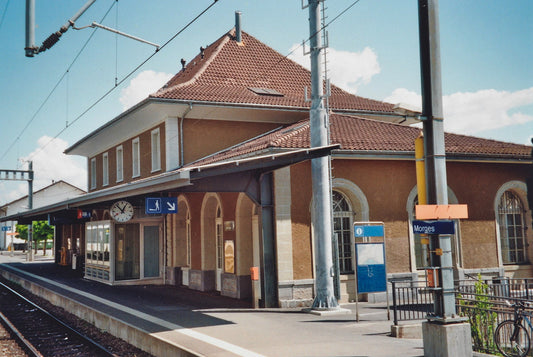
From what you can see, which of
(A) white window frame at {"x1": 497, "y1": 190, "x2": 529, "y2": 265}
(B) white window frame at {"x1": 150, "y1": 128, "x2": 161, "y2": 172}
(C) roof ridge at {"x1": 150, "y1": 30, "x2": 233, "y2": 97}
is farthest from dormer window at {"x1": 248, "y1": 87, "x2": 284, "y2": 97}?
(A) white window frame at {"x1": 497, "y1": 190, "x2": 529, "y2": 265}

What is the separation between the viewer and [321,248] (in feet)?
41.1

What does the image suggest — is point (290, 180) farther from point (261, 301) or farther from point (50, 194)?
point (50, 194)

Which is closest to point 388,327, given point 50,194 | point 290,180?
point 290,180

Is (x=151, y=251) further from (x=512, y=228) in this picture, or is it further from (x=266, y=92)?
(x=512, y=228)

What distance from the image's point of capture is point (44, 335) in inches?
506

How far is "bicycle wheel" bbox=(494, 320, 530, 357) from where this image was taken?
8359 mm

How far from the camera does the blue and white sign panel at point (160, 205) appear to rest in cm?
1516

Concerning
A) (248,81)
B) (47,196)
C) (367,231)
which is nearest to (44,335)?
(367,231)

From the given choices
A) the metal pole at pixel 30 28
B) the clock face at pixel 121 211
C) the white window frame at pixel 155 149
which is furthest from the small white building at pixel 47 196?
the metal pole at pixel 30 28

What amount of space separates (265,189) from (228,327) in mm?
4140

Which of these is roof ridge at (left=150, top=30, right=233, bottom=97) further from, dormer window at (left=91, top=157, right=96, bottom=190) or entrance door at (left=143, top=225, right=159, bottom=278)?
dormer window at (left=91, top=157, right=96, bottom=190)

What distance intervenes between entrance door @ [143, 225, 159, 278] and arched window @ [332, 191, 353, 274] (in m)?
8.96

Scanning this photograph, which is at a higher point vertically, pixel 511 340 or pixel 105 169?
pixel 105 169

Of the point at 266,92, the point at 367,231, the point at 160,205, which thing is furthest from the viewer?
the point at 266,92
